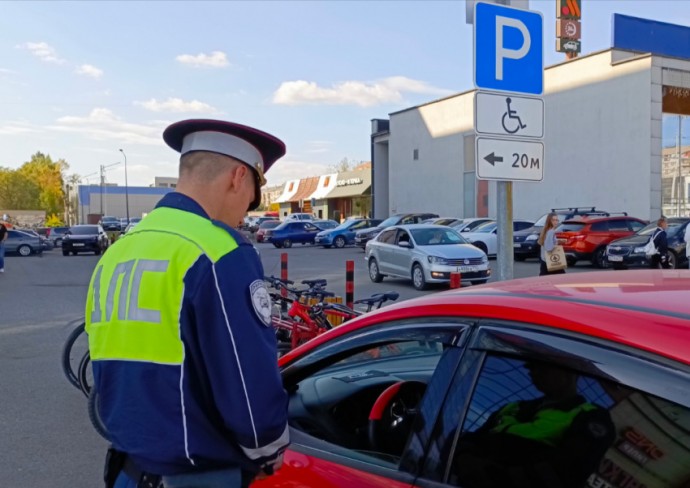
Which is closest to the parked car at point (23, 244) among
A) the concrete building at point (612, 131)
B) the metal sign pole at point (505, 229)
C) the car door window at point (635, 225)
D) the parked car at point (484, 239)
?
the concrete building at point (612, 131)

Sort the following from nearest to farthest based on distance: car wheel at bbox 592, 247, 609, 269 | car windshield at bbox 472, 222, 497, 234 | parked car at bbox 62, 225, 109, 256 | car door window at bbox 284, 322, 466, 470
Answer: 1. car door window at bbox 284, 322, 466, 470
2. car wheel at bbox 592, 247, 609, 269
3. car windshield at bbox 472, 222, 497, 234
4. parked car at bbox 62, 225, 109, 256

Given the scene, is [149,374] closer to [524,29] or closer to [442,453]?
[442,453]

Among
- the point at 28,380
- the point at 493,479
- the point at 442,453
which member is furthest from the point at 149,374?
the point at 28,380

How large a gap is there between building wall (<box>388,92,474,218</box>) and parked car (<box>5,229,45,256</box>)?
76.3 feet

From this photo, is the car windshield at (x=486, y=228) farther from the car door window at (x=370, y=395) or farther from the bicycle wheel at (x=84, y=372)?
the car door window at (x=370, y=395)

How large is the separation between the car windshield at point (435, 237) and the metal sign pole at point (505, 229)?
10574 millimetres

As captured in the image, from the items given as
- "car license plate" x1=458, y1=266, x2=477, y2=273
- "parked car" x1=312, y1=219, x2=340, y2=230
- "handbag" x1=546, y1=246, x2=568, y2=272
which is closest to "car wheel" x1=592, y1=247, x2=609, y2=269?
"car license plate" x1=458, y1=266, x2=477, y2=273

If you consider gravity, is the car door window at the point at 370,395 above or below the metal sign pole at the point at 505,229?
below

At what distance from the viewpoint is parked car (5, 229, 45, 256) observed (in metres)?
32.6

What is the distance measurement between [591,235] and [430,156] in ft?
→ 75.4

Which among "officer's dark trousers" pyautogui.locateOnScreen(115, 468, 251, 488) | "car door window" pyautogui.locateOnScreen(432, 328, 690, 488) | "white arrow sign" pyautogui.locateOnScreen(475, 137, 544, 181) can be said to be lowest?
"officer's dark trousers" pyautogui.locateOnScreen(115, 468, 251, 488)

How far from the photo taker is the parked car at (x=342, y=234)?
3250 cm

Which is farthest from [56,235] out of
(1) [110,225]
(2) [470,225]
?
(2) [470,225]

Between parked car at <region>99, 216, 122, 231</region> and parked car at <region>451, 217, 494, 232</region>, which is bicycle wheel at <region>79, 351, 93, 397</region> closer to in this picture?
parked car at <region>451, 217, 494, 232</region>
